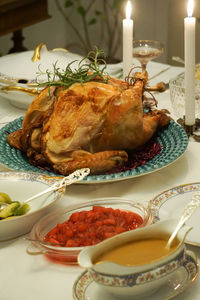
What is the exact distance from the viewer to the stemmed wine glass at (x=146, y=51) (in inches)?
77.2

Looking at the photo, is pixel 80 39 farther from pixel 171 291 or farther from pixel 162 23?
pixel 171 291

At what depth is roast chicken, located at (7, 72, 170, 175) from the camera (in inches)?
50.6

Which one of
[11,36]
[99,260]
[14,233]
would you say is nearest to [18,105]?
[14,233]

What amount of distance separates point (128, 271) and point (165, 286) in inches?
4.8

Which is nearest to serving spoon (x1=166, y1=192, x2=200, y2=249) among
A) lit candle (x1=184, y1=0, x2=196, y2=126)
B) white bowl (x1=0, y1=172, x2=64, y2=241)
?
white bowl (x1=0, y1=172, x2=64, y2=241)

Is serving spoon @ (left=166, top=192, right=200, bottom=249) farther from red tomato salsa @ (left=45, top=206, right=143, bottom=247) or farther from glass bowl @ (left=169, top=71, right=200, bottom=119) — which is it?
glass bowl @ (left=169, top=71, right=200, bottom=119)

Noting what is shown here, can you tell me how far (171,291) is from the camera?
82cm

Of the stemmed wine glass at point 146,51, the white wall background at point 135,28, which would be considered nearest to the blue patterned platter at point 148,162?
the stemmed wine glass at point 146,51

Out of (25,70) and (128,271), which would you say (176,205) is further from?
(25,70)

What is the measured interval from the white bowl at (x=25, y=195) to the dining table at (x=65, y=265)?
3cm

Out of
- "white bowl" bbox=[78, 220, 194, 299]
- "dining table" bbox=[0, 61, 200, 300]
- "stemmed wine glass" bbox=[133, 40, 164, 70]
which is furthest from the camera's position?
"stemmed wine glass" bbox=[133, 40, 164, 70]

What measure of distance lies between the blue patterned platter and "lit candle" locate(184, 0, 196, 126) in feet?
0.30

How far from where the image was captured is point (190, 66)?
1.51 metres

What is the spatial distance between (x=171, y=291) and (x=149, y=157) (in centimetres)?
59
